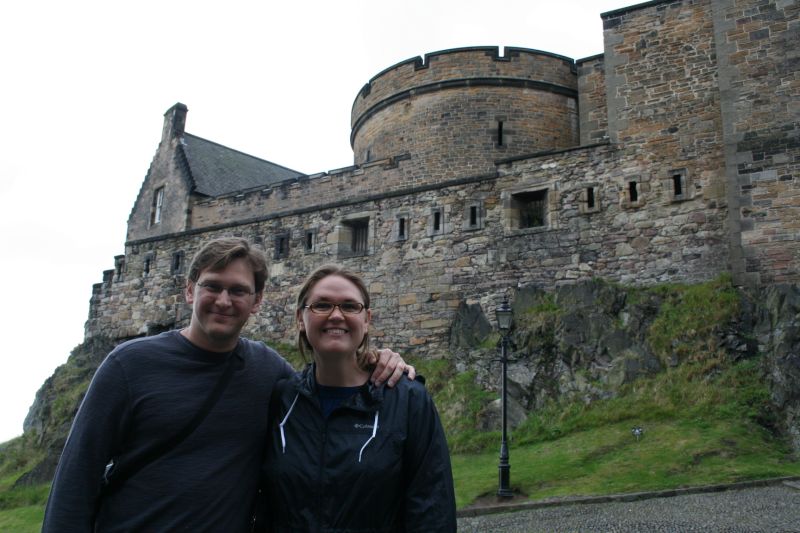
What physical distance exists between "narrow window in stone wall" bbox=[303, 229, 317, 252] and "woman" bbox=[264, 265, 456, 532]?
14323mm

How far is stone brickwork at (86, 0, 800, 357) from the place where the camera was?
1211 centimetres

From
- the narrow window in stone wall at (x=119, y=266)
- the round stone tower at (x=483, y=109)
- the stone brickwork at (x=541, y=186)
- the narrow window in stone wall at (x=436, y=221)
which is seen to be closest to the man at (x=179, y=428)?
the stone brickwork at (x=541, y=186)

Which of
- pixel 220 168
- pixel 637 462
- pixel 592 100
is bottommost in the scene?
pixel 637 462

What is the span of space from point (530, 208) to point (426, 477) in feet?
41.1

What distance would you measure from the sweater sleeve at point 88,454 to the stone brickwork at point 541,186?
11.3 meters

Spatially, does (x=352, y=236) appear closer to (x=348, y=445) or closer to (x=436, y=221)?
(x=436, y=221)

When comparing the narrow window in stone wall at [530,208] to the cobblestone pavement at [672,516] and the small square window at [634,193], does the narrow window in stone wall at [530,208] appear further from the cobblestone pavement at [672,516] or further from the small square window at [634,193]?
the cobblestone pavement at [672,516]

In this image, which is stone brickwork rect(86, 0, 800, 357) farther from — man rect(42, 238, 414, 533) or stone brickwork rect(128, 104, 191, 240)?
man rect(42, 238, 414, 533)

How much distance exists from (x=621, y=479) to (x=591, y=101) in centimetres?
980

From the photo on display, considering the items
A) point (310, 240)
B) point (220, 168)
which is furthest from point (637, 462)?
point (220, 168)

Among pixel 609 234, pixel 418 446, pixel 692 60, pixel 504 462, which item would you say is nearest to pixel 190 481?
pixel 418 446

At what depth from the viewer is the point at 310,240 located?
1711cm

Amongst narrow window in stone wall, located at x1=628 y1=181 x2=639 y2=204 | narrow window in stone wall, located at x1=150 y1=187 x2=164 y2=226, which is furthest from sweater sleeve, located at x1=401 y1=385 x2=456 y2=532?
narrow window in stone wall, located at x1=150 y1=187 x2=164 y2=226

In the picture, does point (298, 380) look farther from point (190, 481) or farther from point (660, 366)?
point (660, 366)
